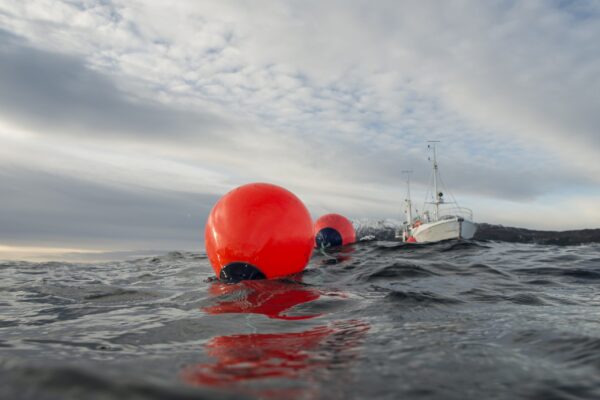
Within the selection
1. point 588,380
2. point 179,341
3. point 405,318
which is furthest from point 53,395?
point 405,318

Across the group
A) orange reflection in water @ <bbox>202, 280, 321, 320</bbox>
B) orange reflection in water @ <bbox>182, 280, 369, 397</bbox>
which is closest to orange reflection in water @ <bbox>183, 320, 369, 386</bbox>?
orange reflection in water @ <bbox>182, 280, 369, 397</bbox>

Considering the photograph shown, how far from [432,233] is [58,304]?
36.1m

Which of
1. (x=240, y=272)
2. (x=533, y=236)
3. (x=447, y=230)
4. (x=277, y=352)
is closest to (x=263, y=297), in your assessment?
(x=240, y=272)

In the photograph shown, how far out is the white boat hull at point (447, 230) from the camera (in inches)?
1449

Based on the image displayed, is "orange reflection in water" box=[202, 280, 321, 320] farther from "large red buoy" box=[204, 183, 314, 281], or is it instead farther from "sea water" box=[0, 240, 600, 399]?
"large red buoy" box=[204, 183, 314, 281]

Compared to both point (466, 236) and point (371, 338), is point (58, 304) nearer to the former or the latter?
point (371, 338)

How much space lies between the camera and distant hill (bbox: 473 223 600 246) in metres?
78.6

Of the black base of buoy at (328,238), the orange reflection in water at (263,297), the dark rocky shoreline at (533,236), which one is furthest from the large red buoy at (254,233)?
the dark rocky shoreline at (533,236)

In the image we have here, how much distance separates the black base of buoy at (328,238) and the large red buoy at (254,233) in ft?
33.7

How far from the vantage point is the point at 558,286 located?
7.27 metres

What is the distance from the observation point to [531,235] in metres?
92.3

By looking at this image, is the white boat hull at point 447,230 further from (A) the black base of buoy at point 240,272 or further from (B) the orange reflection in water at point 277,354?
(B) the orange reflection in water at point 277,354

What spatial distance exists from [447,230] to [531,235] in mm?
68438

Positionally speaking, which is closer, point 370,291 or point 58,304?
point 58,304
